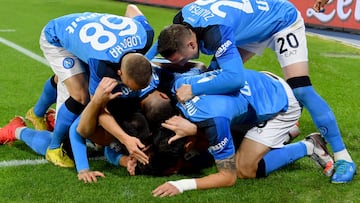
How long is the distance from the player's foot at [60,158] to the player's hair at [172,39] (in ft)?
3.77

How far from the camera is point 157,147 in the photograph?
4.57 m

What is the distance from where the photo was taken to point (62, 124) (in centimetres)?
505

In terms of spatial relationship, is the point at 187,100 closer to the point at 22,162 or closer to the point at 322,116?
the point at 322,116

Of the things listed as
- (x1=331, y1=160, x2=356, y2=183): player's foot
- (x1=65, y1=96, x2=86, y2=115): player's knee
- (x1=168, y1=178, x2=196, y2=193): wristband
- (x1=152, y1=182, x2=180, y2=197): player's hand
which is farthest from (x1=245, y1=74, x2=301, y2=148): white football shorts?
(x1=65, y1=96, x2=86, y2=115): player's knee

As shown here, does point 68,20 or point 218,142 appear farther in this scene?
point 68,20

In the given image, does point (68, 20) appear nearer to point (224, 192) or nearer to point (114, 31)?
point (114, 31)

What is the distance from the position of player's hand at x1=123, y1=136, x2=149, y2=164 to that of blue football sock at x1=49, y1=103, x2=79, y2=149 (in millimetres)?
815

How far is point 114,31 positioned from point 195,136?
1.06 meters

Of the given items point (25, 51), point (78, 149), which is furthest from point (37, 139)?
point (25, 51)

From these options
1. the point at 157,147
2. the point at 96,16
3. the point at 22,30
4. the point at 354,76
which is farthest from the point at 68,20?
the point at 22,30

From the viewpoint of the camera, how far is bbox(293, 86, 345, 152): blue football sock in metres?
4.88

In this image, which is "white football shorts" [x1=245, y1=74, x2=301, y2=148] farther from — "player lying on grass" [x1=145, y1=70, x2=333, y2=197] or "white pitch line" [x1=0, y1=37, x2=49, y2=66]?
"white pitch line" [x1=0, y1=37, x2=49, y2=66]

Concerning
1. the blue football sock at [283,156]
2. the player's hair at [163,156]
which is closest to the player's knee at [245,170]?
the blue football sock at [283,156]

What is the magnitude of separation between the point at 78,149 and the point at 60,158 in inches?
15.9
